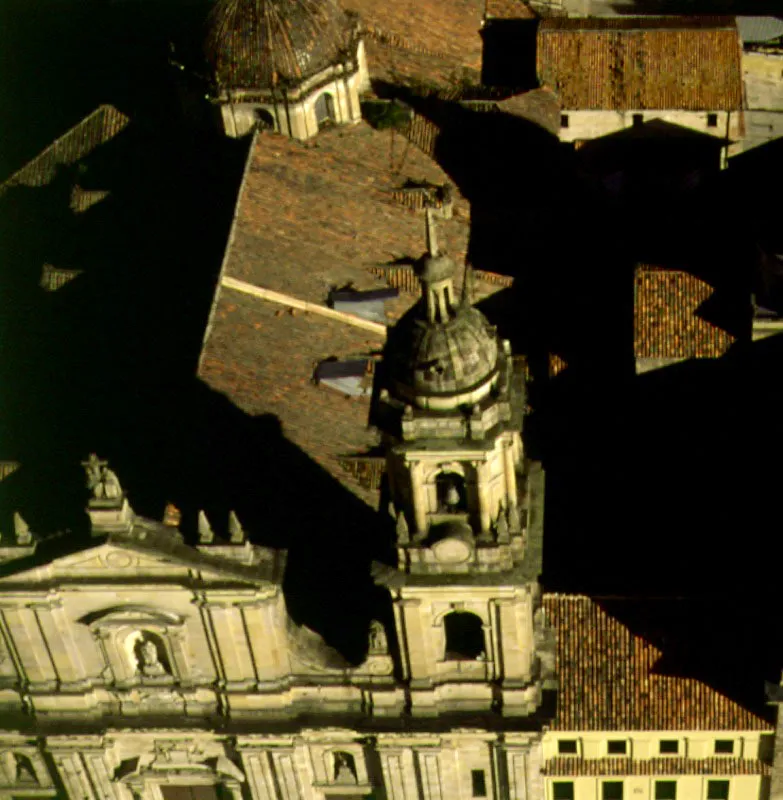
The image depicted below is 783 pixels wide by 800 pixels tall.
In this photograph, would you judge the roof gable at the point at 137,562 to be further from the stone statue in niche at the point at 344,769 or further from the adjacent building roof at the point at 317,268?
the stone statue in niche at the point at 344,769

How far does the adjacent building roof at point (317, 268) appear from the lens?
194 feet

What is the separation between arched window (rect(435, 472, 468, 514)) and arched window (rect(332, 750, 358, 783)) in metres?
10.9

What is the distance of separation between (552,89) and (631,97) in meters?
3.77

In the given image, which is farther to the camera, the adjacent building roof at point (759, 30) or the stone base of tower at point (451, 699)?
the adjacent building roof at point (759, 30)

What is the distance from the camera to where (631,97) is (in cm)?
7931

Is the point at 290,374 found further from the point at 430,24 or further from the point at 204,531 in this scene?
the point at 430,24

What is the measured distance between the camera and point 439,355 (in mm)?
47344

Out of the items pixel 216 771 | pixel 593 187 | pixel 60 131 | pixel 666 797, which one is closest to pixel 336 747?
pixel 216 771

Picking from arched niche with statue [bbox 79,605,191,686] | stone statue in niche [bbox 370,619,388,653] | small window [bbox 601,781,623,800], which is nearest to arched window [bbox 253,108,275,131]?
arched niche with statue [bbox 79,605,191,686]

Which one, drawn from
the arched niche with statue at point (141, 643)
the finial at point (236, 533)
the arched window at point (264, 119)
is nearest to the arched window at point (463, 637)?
the finial at point (236, 533)

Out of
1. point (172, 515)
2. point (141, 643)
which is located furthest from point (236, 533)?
point (141, 643)

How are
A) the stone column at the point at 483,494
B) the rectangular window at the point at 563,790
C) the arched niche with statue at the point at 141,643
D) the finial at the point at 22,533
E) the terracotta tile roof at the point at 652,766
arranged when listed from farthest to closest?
1. the rectangular window at the point at 563,790
2. the terracotta tile roof at the point at 652,766
3. the arched niche with statue at the point at 141,643
4. the finial at the point at 22,533
5. the stone column at the point at 483,494

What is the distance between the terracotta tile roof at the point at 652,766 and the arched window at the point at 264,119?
2841 cm

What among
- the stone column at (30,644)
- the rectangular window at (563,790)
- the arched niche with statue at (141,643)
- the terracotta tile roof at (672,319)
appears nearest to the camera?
the arched niche with statue at (141,643)
